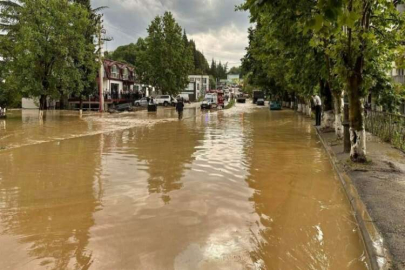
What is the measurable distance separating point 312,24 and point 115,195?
18.8 ft

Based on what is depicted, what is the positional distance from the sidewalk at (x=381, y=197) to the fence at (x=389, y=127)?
2.93 feet

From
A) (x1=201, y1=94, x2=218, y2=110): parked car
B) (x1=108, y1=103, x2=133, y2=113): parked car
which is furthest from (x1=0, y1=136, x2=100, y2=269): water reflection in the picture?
(x1=201, y1=94, x2=218, y2=110): parked car

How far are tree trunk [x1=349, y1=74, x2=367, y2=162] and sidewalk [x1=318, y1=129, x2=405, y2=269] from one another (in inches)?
12.0

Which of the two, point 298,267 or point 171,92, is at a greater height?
point 171,92

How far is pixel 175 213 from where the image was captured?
Result: 268 inches

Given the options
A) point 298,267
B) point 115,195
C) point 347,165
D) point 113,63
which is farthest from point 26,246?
point 113,63

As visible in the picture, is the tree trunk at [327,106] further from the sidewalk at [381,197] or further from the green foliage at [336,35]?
the sidewalk at [381,197]

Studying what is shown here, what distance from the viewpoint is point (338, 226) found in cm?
623

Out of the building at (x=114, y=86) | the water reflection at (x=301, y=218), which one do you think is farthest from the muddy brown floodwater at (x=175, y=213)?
the building at (x=114, y=86)

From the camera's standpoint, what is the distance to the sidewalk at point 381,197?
4.92 metres

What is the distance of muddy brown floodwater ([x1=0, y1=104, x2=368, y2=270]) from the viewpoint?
5051 mm

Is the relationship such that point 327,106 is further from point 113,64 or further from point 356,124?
point 113,64

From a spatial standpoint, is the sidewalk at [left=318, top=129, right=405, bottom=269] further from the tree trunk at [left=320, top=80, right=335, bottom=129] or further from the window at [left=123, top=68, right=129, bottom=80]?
the window at [left=123, top=68, right=129, bottom=80]

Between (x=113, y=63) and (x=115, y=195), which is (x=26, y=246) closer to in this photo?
(x=115, y=195)
